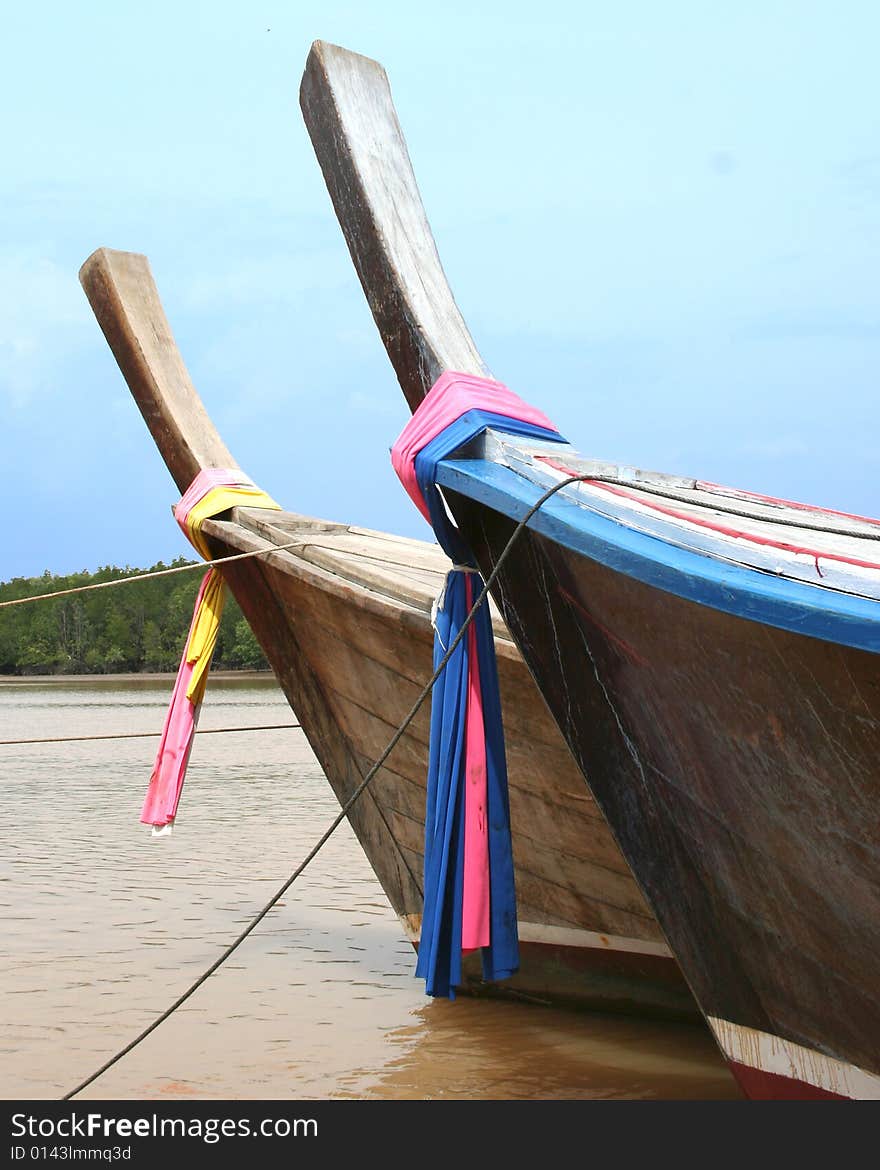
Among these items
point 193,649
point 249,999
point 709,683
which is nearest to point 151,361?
point 193,649

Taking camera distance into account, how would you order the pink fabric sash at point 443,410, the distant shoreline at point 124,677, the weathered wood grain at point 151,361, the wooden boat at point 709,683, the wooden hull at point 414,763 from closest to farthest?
the wooden boat at point 709,683 → the pink fabric sash at point 443,410 → the wooden hull at point 414,763 → the weathered wood grain at point 151,361 → the distant shoreline at point 124,677

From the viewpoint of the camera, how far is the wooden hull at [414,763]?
373cm

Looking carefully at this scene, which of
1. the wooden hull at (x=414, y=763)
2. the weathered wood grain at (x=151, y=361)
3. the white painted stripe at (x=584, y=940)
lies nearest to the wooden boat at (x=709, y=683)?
the wooden hull at (x=414, y=763)

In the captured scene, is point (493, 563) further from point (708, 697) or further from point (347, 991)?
point (347, 991)

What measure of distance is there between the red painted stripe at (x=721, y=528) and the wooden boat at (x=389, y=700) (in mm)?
997

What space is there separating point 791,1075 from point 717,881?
428 mm

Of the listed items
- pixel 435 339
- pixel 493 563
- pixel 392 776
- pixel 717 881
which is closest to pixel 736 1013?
pixel 717 881

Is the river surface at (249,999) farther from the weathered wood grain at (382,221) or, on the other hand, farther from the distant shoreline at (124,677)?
the distant shoreline at (124,677)

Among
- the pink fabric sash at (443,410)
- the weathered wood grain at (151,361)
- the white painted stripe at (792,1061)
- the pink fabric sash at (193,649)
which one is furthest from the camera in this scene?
the weathered wood grain at (151,361)

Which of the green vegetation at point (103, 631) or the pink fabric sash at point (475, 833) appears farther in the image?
the green vegetation at point (103, 631)

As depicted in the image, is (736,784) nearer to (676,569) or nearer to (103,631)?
(676,569)

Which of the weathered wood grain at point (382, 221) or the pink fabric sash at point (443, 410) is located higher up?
the weathered wood grain at point (382, 221)

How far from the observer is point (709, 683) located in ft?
7.44

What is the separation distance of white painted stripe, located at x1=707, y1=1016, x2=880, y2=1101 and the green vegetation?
118 ft
